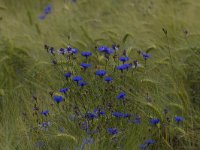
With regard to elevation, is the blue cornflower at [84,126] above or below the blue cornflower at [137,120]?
below

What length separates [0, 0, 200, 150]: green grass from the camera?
297 centimetres

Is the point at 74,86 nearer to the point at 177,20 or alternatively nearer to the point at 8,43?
the point at 8,43

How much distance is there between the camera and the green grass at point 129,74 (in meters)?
2.97

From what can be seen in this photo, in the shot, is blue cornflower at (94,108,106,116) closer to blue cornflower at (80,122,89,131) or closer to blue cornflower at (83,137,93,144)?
blue cornflower at (80,122,89,131)

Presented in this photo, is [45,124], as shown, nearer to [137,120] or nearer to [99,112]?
[99,112]

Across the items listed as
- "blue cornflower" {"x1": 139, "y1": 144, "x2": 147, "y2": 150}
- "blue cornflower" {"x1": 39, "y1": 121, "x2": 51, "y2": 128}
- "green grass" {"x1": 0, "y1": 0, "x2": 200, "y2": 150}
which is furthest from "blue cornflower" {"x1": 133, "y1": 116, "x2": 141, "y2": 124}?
"blue cornflower" {"x1": 39, "y1": 121, "x2": 51, "y2": 128}

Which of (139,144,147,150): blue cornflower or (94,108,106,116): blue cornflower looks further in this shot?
(94,108,106,116): blue cornflower

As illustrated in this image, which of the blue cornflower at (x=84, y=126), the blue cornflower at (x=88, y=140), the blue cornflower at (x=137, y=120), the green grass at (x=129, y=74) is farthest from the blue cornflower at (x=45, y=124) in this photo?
the blue cornflower at (x=137, y=120)

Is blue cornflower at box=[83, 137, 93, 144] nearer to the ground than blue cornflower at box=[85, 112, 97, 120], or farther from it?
nearer to the ground

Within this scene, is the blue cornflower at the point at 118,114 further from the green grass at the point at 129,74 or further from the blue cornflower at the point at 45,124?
the blue cornflower at the point at 45,124

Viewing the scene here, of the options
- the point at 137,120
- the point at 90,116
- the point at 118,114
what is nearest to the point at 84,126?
the point at 90,116

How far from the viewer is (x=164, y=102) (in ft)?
10.7

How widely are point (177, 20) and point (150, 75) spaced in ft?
3.53

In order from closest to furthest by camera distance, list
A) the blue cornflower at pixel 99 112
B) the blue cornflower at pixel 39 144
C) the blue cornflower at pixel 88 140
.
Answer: the blue cornflower at pixel 88 140
the blue cornflower at pixel 39 144
the blue cornflower at pixel 99 112
